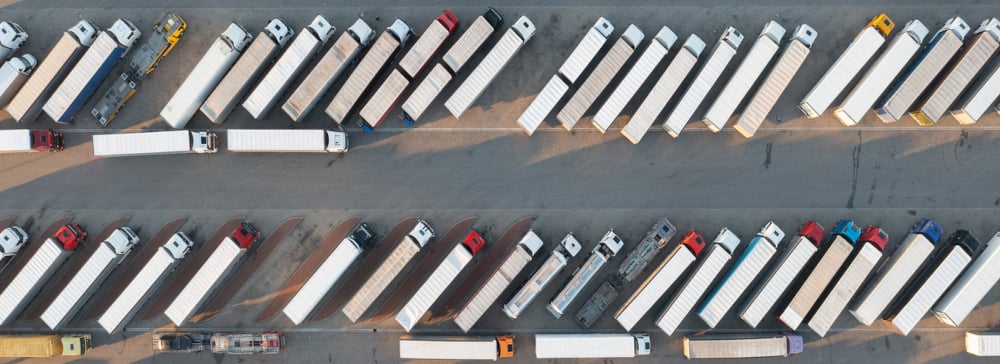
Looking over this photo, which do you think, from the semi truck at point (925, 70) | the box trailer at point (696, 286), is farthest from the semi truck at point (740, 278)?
the semi truck at point (925, 70)

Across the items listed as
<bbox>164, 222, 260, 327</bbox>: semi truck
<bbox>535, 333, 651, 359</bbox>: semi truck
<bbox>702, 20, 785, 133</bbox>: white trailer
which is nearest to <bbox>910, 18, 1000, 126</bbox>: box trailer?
<bbox>702, 20, 785, 133</bbox>: white trailer

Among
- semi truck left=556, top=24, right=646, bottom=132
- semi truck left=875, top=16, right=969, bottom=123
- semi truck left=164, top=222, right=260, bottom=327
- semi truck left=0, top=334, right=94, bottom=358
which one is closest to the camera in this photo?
semi truck left=875, top=16, right=969, bottom=123

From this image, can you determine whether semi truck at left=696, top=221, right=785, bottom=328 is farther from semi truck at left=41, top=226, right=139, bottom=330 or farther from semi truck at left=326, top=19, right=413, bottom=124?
semi truck at left=41, top=226, right=139, bottom=330

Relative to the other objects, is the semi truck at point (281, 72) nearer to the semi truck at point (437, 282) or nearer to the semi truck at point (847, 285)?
the semi truck at point (437, 282)

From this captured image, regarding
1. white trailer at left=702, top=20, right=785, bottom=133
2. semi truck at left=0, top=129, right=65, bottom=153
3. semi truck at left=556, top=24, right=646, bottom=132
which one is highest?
white trailer at left=702, top=20, right=785, bottom=133

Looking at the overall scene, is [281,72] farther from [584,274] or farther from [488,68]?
[584,274]

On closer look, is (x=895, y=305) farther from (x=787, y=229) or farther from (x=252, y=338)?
(x=252, y=338)

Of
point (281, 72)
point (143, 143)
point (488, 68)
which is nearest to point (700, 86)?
point (488, 68)
